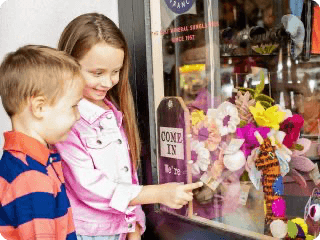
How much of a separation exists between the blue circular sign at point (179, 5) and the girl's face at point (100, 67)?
326 mm

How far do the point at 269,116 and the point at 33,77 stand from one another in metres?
0.78

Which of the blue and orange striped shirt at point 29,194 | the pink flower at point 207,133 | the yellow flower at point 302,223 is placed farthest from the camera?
the pink flower at point 207,133

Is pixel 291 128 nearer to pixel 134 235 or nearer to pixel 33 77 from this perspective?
pixel 134 235

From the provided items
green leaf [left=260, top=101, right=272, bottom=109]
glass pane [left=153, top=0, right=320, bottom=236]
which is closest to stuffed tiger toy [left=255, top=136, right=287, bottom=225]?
glass pane [left=153, top=0, right=320, bottom=236]

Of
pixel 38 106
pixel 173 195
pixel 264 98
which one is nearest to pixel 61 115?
pixel 38 106

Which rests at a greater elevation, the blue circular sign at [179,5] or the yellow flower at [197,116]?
the blue circular sign at [179,5]

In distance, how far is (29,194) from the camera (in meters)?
1.37

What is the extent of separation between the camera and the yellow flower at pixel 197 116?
6.15 ft

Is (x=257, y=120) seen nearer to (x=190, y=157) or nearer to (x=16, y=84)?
(x=190, y=157)

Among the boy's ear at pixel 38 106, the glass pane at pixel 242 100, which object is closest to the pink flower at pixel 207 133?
the glass pane at pixel 242 100

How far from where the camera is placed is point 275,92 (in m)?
1.73

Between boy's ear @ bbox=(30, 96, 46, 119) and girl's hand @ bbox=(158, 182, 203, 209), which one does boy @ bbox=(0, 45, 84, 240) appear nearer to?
boy's ear @ bbox=(30, 96, 46, 119)

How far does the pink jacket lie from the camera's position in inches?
66.4

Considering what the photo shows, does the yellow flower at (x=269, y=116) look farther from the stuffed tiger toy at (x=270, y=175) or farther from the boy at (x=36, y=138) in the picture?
the boy at (x=36, y=138)
